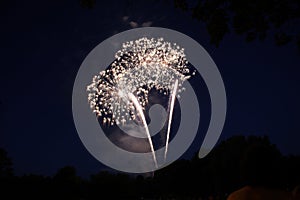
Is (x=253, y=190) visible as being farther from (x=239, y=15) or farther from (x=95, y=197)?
(x=95, y=197)

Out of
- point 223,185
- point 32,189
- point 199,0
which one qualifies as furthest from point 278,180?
point 223,185

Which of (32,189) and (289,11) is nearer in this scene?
(289,11)

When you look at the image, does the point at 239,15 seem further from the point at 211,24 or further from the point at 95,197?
the point at 95,197

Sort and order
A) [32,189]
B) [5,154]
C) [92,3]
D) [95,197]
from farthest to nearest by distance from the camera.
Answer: [95,197]
[5,154]
[32,189]
[92,3]

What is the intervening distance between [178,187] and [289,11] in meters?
70.5

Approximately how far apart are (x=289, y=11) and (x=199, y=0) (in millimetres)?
1941

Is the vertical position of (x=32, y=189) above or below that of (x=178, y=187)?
above

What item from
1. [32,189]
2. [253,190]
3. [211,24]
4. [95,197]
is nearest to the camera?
[253,190]

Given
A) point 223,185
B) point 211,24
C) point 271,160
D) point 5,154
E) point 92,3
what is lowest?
point 223,185

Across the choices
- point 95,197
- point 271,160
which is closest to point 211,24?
point 271,160

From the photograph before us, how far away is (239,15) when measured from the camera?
8.05m

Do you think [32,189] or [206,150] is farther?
[206,150]

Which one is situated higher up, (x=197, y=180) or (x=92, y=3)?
(x=92, y=3)

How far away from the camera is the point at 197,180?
7262 cm
